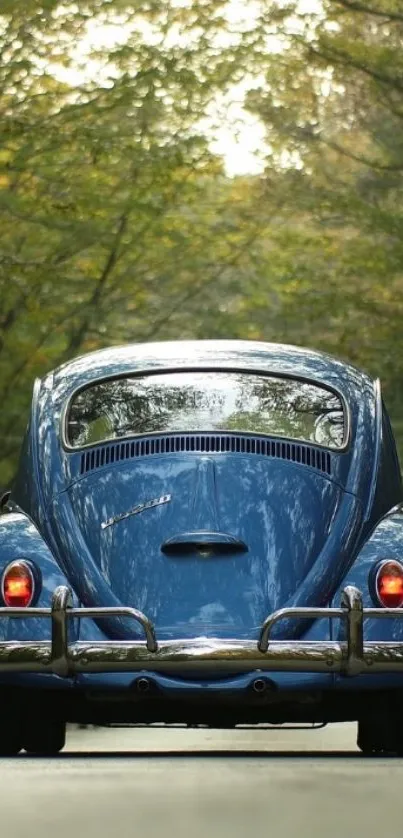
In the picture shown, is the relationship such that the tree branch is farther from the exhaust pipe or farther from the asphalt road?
the exhaust pipe

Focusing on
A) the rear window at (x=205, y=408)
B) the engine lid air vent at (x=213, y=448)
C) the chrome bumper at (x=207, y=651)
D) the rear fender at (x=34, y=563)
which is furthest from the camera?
the rear window at (x=205, y=408)

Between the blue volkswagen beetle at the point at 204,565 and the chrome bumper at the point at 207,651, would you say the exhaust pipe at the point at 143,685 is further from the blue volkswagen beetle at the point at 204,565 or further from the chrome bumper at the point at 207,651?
the chrome bumper at the point at 207,651

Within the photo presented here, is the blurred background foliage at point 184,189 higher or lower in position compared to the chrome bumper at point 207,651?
lower

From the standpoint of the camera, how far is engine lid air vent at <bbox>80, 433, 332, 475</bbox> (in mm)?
9461

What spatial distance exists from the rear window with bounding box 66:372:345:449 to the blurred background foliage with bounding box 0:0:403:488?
43.2ft

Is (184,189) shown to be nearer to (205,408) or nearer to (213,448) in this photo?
(205,408)

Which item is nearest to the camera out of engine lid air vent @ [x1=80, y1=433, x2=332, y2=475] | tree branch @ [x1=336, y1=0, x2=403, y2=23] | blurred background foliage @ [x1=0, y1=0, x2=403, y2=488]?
engine lid air vent @ [x1=80, y1=433, x2=332, y2=475]

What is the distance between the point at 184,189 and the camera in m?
25.6

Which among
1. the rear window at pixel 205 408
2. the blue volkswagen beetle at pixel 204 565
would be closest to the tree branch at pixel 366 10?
the rear window at pixel 205 408

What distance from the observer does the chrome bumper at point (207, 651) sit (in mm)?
8555

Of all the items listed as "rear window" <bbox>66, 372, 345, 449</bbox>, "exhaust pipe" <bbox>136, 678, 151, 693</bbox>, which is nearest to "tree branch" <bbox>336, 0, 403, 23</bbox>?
"rear window" <bbox>66, 372, 345, 449</bbox>

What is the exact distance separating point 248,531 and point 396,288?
1882 cm

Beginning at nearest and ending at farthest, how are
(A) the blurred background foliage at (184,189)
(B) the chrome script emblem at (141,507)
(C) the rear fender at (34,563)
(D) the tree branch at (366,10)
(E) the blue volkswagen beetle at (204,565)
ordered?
(E) the blue volkswagen beetle at (204,565), (C) the rear fender at (34,563), (B) the chrome script emblem at (141,507), (A) the blurred background foliage at (184,189), (D) the tree branch at (366,10)

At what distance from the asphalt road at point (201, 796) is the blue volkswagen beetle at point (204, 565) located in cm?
30
